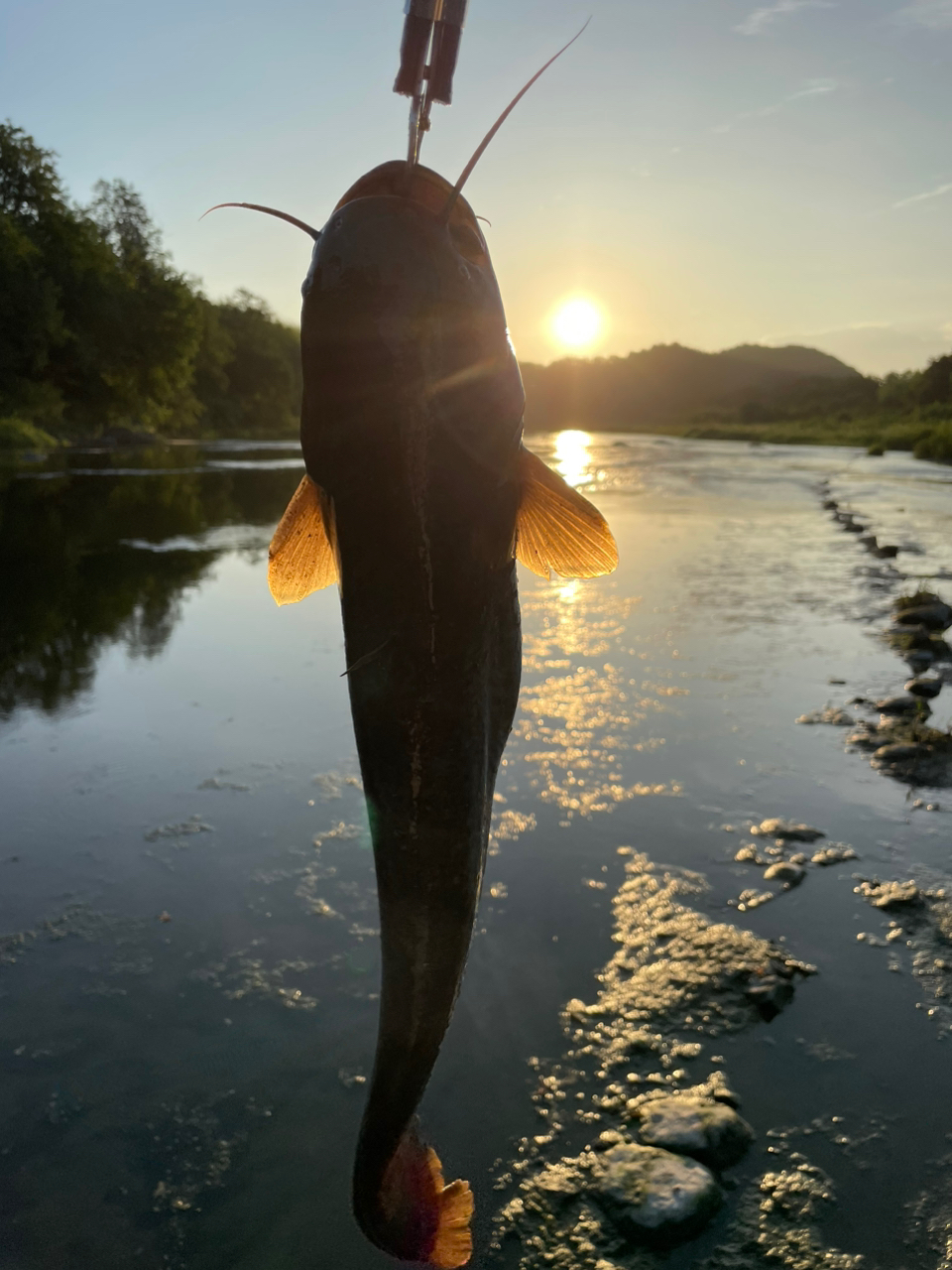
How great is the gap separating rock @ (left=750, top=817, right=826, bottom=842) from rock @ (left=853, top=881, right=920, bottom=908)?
19.2 inches

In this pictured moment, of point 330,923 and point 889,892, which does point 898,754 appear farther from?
point 330,923

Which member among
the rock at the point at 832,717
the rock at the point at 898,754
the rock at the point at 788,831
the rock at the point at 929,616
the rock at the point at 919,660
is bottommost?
the rock at the point at 788,831

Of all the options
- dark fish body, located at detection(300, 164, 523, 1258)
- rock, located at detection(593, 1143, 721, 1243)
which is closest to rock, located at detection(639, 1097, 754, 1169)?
rock, located at detection(593, 1143, 721, 1243)

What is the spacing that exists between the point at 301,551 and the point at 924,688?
6.82 m

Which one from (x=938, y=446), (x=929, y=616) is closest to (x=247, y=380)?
(x=938, y=446)

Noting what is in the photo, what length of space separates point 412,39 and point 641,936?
3597 mm

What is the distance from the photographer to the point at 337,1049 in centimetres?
338

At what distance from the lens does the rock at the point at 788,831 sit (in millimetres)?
4902

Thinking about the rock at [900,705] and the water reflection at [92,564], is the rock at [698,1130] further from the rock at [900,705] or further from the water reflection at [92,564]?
the water reflection at [92,564]

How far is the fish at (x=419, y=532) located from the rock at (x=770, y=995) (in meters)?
2.02

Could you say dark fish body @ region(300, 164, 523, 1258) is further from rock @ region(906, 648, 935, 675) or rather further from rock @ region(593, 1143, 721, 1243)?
rock @ region(906, 648, 935, 675)

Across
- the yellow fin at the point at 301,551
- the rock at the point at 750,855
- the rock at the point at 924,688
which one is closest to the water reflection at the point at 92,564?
the rock at the point at 750,855

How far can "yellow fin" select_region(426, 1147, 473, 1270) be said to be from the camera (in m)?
2.29

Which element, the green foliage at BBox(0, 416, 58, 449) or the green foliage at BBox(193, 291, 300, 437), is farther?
the green foliage at BBox(193, 291, 300, 437)
